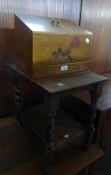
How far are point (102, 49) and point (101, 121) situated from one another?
0.92 m

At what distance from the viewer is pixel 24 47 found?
95 cm

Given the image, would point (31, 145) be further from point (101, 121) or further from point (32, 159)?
point (101, 121)

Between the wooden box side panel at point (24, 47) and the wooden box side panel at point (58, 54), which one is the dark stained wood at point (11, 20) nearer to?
the wooden box side panel at point (24, 47)

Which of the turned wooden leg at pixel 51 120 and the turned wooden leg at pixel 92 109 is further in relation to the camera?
the turned wooden leg at pixel 92 109

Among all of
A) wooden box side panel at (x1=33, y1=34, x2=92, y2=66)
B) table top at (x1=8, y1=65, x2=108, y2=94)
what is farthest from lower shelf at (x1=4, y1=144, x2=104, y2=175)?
wooden box side panel at (x1=33, y1=34, x2=92, y2=66)

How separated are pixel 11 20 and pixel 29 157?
856 mm

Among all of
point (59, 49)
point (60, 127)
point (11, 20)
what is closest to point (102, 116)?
point (60, 127)

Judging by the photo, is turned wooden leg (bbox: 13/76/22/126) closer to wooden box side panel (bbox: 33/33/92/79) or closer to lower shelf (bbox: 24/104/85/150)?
lower shelf (bbox: 24/104/85/150)

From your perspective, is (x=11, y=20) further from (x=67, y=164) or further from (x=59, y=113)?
(x=67, y=164)

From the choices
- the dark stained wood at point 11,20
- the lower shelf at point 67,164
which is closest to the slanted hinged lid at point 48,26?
the dark stained wood at point 11,20

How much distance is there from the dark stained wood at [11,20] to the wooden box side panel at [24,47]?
0.24ft

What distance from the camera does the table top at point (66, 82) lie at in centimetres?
84

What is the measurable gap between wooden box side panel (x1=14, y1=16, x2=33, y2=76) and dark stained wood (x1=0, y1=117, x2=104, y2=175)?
1.52 feet

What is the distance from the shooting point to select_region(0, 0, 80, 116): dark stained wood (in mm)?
1154
